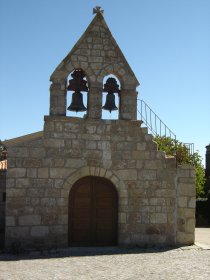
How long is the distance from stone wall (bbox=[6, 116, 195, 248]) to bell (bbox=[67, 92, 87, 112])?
1.12ft

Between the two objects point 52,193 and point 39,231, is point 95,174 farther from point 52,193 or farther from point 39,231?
point 39,231

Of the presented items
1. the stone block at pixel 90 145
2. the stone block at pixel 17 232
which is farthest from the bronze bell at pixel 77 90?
the stone block at pixel 17 232

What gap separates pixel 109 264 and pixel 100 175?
253cm

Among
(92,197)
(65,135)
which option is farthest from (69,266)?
(65,135)

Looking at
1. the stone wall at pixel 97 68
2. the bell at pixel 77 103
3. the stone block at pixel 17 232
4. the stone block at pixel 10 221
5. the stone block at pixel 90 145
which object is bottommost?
the stone block at pixel 17 232

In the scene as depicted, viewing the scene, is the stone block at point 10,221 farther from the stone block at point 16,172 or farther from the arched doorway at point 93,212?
the arched doorway at point 93,212

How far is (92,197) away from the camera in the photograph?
393 inches

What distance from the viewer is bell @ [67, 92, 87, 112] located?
10.1m

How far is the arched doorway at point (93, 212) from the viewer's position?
390 inches

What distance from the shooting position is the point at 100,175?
991cm

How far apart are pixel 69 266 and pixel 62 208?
215 centimetres

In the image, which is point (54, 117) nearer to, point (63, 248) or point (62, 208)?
point (62, 208)

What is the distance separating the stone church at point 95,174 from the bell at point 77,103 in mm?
22

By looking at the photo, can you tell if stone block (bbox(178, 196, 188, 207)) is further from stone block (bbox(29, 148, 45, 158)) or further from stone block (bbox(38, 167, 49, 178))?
stone block (bbox(29, 148, 45, 158))
